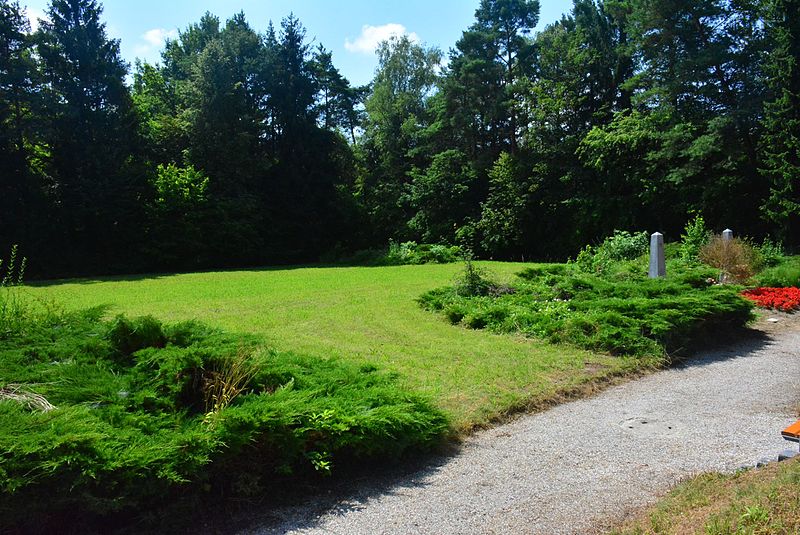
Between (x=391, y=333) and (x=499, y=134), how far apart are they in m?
25.7

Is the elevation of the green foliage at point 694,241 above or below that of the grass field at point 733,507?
above

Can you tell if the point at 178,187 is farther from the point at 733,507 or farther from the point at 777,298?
the point at 733,507

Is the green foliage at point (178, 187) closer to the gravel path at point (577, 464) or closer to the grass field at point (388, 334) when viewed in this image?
the grass field at point (388, 334)

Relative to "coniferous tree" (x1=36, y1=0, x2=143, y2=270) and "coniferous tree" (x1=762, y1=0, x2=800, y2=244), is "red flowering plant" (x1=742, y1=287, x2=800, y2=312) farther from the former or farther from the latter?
"coniferous tree" (x1=36, y1=0, x2=143, y2=270)

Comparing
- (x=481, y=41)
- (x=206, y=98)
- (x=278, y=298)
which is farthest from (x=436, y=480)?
(x=481, y=41)

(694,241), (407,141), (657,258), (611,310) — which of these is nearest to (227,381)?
(611,310)

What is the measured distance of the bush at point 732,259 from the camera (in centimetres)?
1284

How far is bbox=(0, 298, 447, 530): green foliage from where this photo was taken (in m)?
2.80

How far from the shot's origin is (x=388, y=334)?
8477 millimetres

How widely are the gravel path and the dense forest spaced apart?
16.2 m

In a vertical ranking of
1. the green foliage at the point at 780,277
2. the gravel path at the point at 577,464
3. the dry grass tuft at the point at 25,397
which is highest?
the green foliage at the point at 780,277

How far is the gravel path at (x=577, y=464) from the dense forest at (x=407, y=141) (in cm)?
1621

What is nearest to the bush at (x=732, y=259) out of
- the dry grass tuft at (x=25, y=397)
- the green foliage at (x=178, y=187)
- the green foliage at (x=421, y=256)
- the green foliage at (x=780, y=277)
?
the green foliage at (x=780, y=277)

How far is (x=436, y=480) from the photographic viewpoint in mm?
3779
